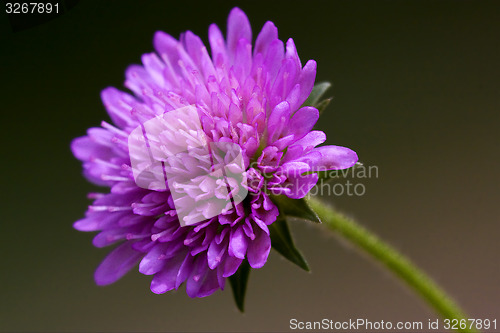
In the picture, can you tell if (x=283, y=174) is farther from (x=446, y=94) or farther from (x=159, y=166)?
(x=446, y=94)

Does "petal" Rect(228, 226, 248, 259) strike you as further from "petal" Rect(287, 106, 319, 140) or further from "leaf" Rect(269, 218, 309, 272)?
"petal" Rect(287, 106, 319, 140)

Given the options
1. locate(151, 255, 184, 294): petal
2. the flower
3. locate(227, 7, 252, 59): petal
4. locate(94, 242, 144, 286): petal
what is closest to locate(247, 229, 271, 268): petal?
the flower

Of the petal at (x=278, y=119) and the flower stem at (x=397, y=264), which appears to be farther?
the flower stem at (x=397, y=264)

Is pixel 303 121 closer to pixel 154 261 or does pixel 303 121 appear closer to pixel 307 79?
pixel 307 79

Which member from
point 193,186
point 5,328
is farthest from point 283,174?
point 5,328

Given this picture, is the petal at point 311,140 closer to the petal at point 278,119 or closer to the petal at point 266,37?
the petal at point 278,119

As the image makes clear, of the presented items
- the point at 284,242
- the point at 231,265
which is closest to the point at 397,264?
the point at 284,242

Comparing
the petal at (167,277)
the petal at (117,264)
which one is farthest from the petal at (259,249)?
the petal at (117,264)
